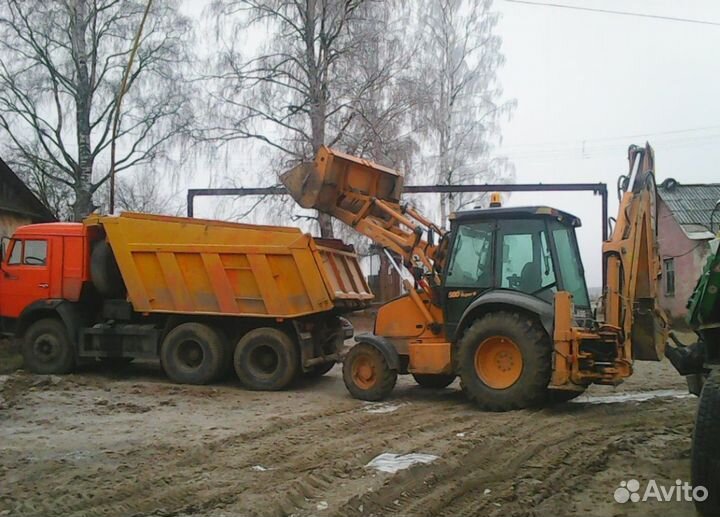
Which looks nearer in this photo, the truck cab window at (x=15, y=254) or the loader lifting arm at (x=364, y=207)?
the loader lifting arm at (x=364, y=207)

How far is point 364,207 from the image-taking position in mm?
10672

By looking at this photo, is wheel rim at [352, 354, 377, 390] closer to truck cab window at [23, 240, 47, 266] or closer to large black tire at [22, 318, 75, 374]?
large black tire at [22, 318, 75, 374]

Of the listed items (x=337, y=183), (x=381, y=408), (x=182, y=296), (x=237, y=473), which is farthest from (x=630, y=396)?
(x=182, y=296)

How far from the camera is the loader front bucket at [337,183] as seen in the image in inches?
414

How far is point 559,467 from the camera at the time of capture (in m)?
6.13

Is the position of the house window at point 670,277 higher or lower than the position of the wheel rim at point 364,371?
higher

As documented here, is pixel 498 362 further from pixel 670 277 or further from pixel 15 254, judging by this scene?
pixel 670 277

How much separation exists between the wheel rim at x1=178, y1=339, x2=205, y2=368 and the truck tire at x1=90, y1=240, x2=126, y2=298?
5.36 feet

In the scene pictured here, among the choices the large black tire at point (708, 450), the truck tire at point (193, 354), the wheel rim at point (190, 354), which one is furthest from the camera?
the wheel rim at point (190, 354)

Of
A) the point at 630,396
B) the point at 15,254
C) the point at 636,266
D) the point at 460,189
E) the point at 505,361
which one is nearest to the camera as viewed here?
the point at 636,266

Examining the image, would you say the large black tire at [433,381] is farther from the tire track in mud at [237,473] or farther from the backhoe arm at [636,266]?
the backhoe arm at [636,266]

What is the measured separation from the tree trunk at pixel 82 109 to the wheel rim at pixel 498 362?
55.4 ft

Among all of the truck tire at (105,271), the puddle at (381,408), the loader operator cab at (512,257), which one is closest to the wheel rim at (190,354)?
the truck tire at (105,271)

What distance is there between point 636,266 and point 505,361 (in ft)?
6.41
